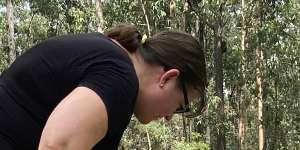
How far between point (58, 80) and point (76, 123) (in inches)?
8.1

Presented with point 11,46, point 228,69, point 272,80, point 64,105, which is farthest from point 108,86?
point 228,69

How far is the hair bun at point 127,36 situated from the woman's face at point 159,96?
0.11 metres

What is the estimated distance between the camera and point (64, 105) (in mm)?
1283

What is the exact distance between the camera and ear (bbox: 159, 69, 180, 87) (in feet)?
4.91

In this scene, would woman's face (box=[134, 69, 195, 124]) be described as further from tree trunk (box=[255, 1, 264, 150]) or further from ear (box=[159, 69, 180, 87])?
tree trunk (box=[255, 1, 264, 150])

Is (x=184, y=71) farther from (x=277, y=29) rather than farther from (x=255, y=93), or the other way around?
(x=255, y=93)

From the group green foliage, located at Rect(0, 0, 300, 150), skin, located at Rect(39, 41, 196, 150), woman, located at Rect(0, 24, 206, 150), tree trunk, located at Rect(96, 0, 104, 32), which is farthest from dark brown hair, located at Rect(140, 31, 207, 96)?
tree trunk, located at Rect(96, 0, 104, 32)

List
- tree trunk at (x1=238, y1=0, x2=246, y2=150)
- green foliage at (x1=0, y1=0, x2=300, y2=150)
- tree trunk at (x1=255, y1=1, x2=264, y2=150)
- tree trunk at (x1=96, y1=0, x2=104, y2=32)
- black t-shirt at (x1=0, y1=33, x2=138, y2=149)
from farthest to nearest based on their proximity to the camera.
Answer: tree trunk at (x1=238, y1=0, x2=246, y2=150) → tree trunk at (x1=255, y1=1, x2=264, y2=150) → green foliage at (x1=0, y1=0, x2=300, y2=150) → tree trunk at (x1=96, y1=0, x2=104, y2=32) → black t-shirt at (x1=0, y1=33, x2=138, y2=149)

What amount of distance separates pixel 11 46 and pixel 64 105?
15.4 meters

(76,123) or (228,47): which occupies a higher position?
(76,123)

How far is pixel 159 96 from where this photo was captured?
1.53m

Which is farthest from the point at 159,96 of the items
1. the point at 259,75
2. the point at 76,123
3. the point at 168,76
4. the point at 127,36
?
the point at 259,75

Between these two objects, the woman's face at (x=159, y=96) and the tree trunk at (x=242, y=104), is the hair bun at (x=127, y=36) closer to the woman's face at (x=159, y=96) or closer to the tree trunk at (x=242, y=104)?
the woman's face at (x=159, y=96)

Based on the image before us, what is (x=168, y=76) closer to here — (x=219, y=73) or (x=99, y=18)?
(x=99, y=18)
